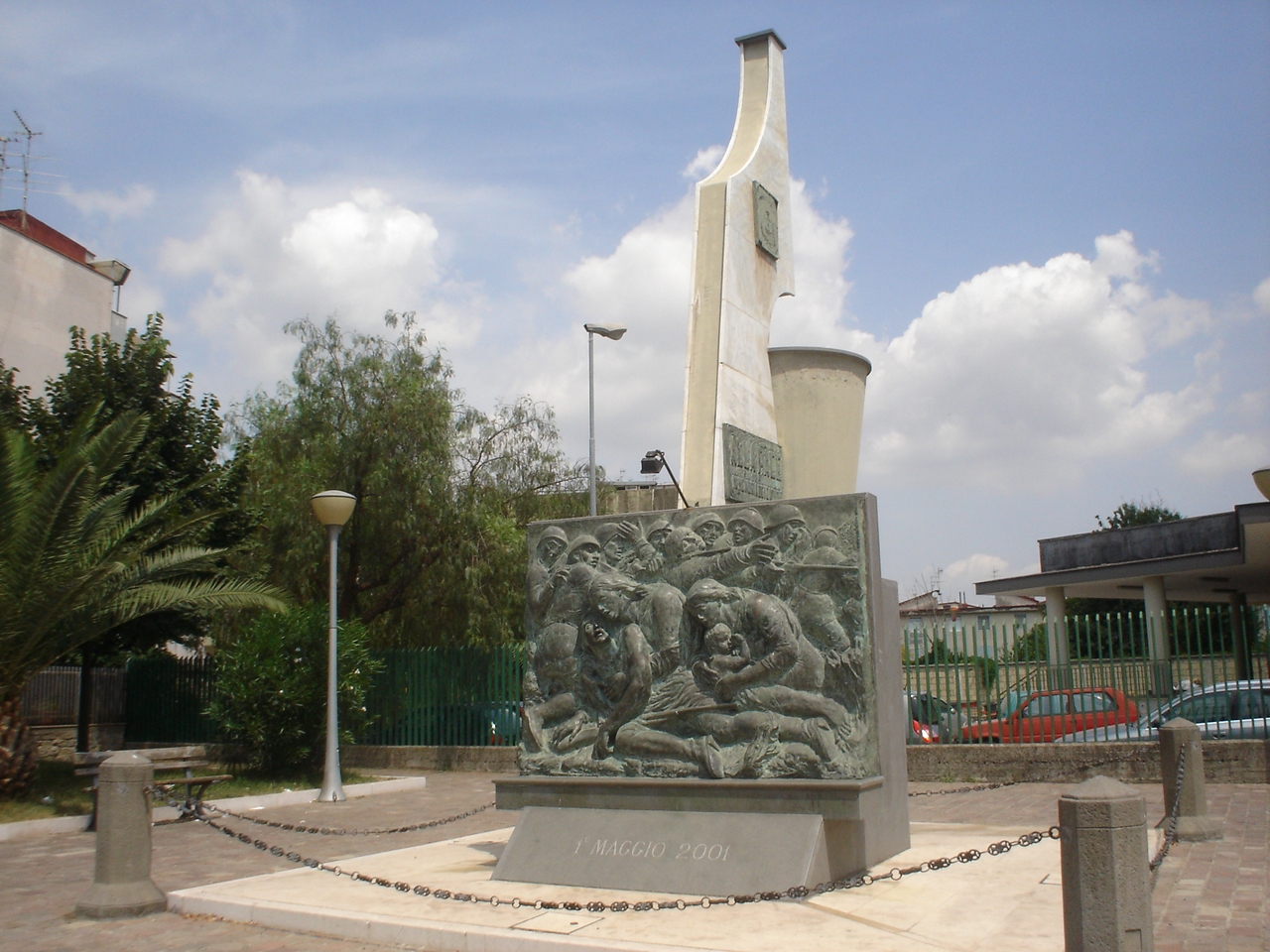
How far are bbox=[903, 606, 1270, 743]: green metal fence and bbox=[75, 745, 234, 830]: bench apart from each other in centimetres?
936

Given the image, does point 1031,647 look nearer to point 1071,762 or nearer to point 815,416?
point 1071,762

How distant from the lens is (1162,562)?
75.4ft

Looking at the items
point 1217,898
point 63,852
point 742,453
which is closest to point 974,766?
point 742,453

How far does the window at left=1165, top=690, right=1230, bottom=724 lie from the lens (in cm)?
1390

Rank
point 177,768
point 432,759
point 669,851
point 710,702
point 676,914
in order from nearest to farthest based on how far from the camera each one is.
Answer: point 676,914 < point 669,851 < point 710,702 < point 177,768 < point 432,759

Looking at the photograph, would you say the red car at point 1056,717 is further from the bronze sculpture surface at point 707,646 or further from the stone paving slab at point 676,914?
the bronze sculpture surface at point 707,646

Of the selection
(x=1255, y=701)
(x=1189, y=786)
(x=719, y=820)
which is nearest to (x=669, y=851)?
(x=719, y=820)

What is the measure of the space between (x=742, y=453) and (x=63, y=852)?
7.75 metres

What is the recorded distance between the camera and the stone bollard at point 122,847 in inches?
300

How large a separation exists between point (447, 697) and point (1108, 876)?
50.6ft

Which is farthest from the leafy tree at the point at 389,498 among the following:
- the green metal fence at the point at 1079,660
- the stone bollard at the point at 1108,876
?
the stone bollard at the point at 1108,876

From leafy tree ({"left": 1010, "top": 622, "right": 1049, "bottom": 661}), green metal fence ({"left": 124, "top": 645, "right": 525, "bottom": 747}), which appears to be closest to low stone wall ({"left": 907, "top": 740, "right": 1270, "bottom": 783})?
leafy tree ({"left": 1010, "top": 622, "right": 1049, "bottom": 661})

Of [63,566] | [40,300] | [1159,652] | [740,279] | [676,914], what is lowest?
[676,914]

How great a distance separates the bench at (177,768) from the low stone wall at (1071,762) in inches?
366
